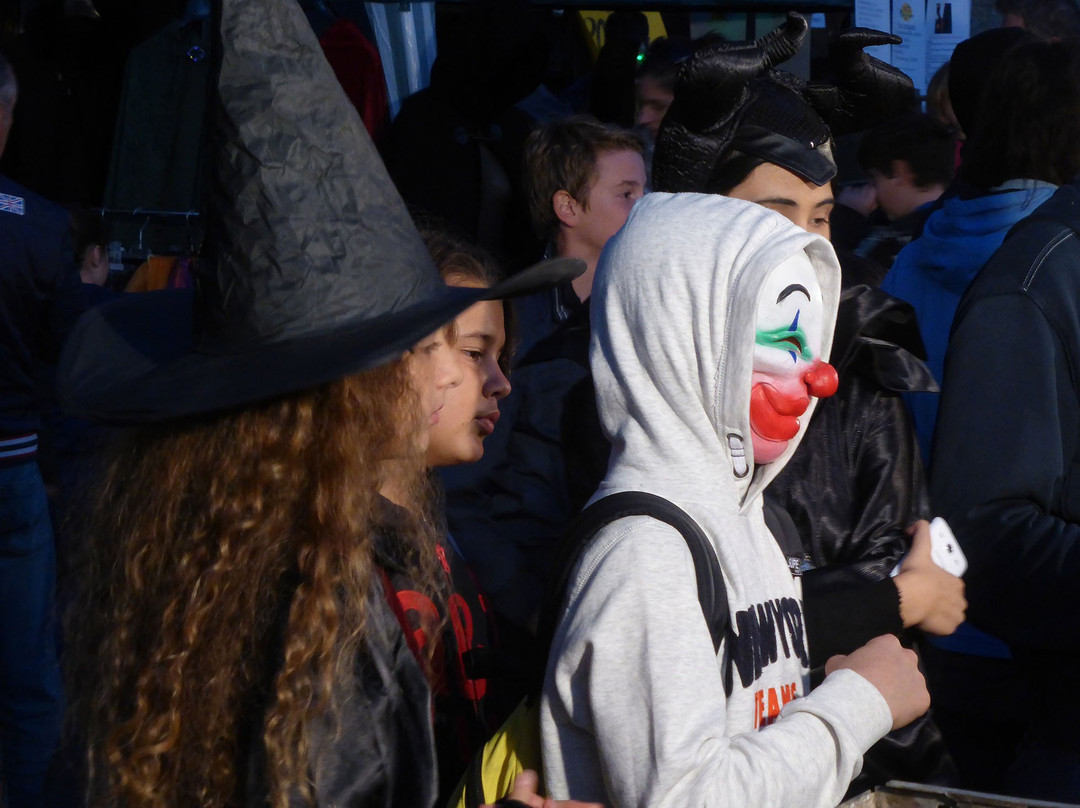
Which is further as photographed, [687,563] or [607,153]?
[607,153]

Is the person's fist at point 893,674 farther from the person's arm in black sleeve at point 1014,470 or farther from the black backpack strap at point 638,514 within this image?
the person's arm in black sleeve at point 1014,470

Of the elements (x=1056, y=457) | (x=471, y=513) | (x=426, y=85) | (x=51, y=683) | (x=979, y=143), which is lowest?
(x=51, y=683)

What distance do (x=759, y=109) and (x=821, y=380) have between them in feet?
3.17

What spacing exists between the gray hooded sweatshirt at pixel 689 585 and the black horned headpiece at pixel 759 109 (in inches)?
25.4

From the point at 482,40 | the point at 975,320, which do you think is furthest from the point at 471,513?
the point at 482,40

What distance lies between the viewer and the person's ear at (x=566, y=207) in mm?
3799

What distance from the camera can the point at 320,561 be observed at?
5.10 feet

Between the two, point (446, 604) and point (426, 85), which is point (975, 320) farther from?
point (426, 85)

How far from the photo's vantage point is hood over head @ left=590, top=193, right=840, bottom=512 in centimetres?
175

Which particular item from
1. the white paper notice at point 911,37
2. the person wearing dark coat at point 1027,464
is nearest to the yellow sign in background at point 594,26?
the white paper notice at point 911,37

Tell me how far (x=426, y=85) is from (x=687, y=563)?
12.2 ft

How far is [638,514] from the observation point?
1622 mm

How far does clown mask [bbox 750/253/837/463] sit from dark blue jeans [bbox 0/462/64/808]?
9.15 feet

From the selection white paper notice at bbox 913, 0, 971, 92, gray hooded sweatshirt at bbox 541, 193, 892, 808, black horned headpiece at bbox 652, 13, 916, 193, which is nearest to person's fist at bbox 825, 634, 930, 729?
gray hooded sweatshirt at bbox 541, 193, 892, 808
